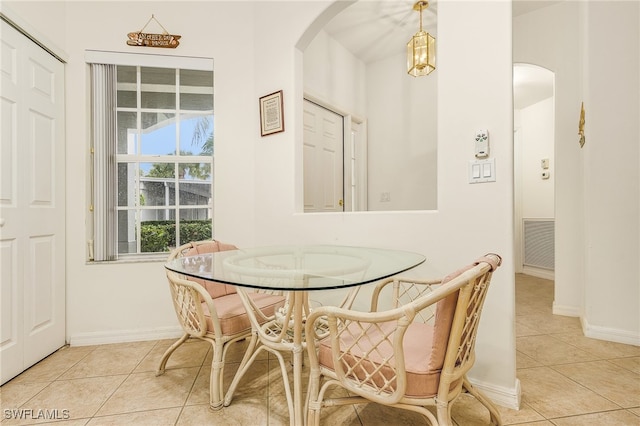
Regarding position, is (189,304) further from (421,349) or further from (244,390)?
(421,349)

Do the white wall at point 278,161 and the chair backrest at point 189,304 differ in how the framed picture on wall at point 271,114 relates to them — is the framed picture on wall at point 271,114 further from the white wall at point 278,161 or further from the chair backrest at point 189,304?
the chair backrest at point 189,304

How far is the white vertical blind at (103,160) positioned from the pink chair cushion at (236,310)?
1189 millimetres

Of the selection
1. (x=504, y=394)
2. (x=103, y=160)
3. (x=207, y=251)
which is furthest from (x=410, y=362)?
(x=103, y=160)

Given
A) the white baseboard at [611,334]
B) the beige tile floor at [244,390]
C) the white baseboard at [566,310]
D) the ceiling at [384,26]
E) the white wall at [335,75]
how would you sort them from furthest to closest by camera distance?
the white wall at [335,75] → the ceiling at [384,26] → the white baseboard at [566,310] → the white baseboard at [611,334] → the beige tile floor at [244,390]

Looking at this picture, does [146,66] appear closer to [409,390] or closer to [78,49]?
[78,49]

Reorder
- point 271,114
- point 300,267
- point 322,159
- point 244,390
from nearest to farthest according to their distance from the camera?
point 300,267 < point 244,390 < point 271,114 < point 322,159

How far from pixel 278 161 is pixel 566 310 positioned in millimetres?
3072

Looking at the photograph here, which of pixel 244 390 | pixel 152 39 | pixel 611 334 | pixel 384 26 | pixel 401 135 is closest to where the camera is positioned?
pixel 244 390

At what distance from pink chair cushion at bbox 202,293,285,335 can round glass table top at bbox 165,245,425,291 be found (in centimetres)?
31

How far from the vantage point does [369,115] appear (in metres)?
4.23

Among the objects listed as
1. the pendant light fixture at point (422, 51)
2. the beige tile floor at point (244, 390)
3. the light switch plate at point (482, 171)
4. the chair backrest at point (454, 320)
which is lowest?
the beige tile floor at point (244, 390)

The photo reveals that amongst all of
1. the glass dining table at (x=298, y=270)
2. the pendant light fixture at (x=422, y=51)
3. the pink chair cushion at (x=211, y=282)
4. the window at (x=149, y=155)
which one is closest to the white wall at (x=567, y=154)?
the pendant light fixture at (x=422, y=51)

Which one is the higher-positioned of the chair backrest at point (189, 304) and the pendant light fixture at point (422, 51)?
the pendant light fixture at point (422, 51)

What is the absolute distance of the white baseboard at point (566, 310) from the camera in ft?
9.37
